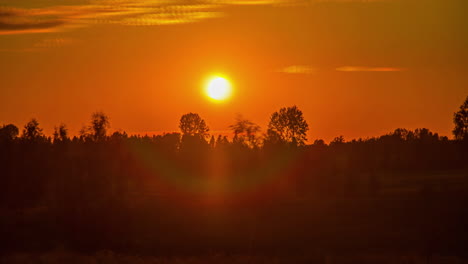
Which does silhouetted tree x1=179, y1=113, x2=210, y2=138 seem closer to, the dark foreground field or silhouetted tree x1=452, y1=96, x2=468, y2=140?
A: silhouetted tree x1=452, y1=96, x2=468, y2=140

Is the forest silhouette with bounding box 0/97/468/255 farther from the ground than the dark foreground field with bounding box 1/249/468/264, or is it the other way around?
the forest silhouette with bounding box 0/97/468/255

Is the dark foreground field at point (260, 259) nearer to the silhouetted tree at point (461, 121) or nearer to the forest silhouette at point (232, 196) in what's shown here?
the forest silhouette at point (232, 196)

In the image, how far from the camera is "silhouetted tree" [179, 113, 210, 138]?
182m

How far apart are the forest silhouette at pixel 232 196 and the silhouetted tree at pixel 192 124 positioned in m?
30.9

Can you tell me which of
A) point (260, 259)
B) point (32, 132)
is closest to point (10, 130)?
point (32, 132)

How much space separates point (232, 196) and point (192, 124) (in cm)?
7391

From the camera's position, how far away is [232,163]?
122 meters

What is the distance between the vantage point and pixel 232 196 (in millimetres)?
110188

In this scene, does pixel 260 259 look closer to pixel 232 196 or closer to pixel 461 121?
pixel 232 196

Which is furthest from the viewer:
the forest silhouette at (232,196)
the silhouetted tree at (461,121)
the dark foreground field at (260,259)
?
the silhouetted tree at (461,121)

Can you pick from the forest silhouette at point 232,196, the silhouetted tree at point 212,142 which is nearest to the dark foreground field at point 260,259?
the forest silhouette at point 232,196

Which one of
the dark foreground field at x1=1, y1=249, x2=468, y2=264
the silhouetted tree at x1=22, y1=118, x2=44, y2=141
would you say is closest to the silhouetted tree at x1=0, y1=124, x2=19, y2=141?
the silhouetted tree at x1=22, y1=118, x2=44, y2=141

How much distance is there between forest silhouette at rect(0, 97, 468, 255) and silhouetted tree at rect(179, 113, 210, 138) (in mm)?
30873

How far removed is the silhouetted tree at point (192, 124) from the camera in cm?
18175
